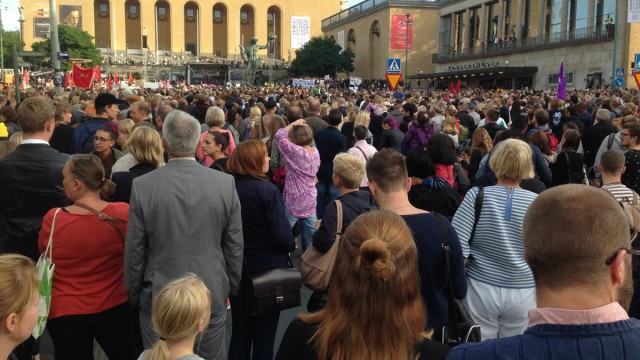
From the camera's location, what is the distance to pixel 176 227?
11.8 ft

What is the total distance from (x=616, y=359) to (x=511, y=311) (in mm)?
2597

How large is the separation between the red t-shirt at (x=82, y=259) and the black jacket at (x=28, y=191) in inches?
29.0

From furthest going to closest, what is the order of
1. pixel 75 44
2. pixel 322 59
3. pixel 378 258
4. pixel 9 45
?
pixel 9 45
pixel 322 59
pixel 75 44
pixel 378 258

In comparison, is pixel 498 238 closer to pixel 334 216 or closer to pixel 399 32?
pixel 334 216

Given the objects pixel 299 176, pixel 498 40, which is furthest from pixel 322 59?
pixel 299 176

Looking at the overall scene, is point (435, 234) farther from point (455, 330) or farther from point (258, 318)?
point (258, 318)

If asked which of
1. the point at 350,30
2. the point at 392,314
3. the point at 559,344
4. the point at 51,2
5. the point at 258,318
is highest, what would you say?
the point at 350,30

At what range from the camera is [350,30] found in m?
79.2

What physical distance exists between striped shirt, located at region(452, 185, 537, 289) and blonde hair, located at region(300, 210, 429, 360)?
6.55 feet

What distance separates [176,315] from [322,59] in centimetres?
6612

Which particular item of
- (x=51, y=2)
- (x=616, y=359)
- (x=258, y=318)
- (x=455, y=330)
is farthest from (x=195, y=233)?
(x=51, y=2)

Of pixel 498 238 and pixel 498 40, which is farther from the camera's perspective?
pixel 498 40

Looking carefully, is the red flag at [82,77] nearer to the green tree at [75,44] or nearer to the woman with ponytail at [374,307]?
the woman with ponytail at [374,307]

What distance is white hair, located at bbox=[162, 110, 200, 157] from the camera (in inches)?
148
